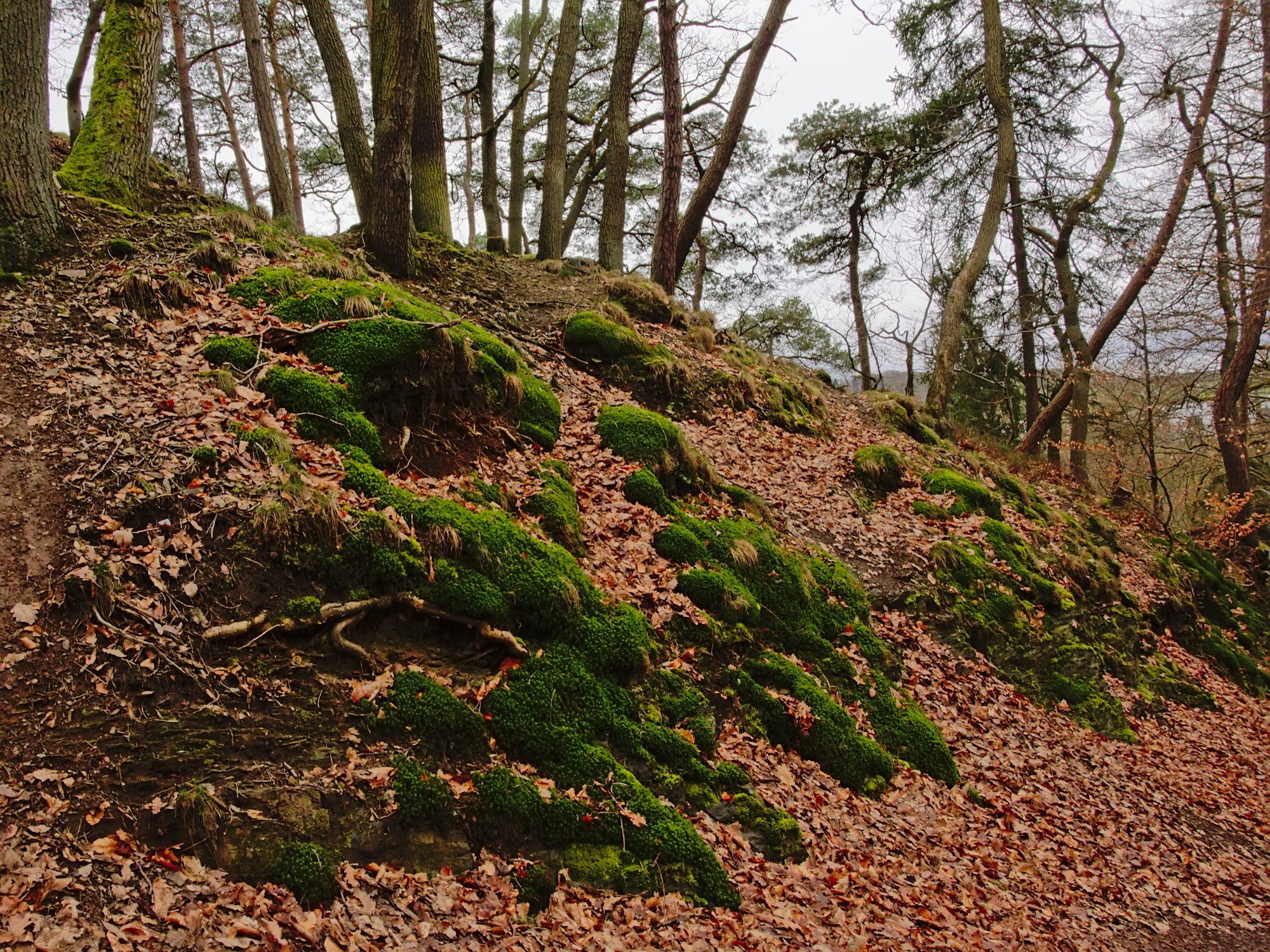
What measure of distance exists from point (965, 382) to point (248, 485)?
60.1 feet

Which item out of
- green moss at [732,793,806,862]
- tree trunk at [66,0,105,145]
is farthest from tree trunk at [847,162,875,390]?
tree trunk at [66,0,105,145]

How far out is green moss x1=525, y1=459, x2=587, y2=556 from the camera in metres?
5.58

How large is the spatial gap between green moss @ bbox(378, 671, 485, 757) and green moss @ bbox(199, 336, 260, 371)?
2748 mm

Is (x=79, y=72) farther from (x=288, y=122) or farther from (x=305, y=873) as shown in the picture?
(x=305, y=873)

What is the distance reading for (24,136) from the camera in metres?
5.18

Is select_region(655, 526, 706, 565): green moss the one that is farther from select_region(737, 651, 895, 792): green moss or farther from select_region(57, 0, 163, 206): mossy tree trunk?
select_region(57, 0, 163, 206): mossy tree trunk

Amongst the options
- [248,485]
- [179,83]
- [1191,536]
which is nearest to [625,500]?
[248,485]

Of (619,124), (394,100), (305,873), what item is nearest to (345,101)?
(394,100)

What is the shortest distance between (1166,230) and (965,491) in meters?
8.03

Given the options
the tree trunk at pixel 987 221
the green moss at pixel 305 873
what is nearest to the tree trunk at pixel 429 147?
the green moss at pixel 305 873

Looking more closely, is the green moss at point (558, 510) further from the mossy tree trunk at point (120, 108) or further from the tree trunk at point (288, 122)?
the tree trunk at point (288, 122)

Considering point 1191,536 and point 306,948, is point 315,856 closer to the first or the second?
point 306,948

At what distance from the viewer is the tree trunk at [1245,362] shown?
10812 millimetres

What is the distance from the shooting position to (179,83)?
496 inches
